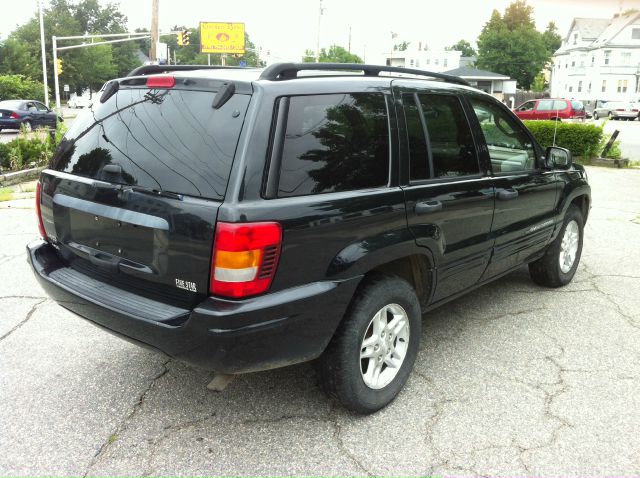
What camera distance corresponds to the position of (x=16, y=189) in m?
10.1

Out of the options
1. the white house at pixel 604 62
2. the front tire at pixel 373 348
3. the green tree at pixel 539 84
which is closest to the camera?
the front tire at pixel 373 348

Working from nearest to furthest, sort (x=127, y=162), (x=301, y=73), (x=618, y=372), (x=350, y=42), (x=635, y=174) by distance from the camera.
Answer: (x=127, y=162) < (x=301, y=73) < (x=618, y=372) < (x=635, y=174) < (x=350, y=42)

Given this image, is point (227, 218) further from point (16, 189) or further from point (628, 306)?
point (16, 189)

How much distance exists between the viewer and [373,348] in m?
3.00

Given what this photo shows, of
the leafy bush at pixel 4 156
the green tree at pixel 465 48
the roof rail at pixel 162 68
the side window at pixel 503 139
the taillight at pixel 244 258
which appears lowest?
the leafy bush at pixel 4 156

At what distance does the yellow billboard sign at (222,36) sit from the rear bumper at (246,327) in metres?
67.3

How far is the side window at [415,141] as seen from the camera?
10.4ft

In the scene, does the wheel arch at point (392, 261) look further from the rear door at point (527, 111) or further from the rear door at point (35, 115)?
the rear door at point (527, 111)

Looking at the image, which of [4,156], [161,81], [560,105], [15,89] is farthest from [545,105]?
[15,89]

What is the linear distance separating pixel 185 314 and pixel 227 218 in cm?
48

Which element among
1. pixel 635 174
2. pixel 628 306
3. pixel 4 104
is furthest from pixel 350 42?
pixel 628 306

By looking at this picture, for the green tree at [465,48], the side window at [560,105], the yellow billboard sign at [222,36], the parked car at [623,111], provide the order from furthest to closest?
the green tree at [465,48] → the yellow billboard sign at [222,36] → the parked car at [623,111] → the side window at [560,105]

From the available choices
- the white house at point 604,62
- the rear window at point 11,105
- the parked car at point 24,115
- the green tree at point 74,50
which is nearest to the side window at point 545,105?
the parked car at point 24,115

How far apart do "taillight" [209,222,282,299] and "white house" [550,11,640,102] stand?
66386 mm
